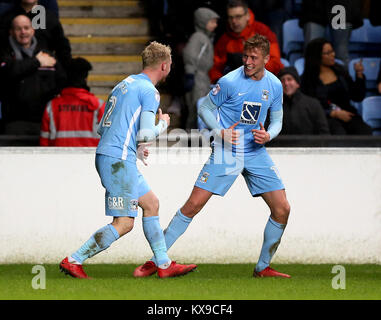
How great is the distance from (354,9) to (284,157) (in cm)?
355

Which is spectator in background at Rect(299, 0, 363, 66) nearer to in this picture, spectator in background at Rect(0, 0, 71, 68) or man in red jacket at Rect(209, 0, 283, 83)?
man in red jacket at Rect(209, 0, 283, 83)

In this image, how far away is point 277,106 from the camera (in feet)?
23.0

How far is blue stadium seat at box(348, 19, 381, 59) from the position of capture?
1143cm

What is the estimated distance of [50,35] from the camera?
32.9 ft

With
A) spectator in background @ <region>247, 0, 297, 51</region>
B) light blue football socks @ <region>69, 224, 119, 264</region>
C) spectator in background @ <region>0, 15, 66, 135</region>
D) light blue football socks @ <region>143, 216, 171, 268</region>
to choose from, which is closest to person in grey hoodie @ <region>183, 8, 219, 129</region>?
spectator in background @ <region>247, 0, 297, 51</region>

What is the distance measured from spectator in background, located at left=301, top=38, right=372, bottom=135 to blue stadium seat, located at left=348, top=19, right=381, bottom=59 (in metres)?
1.26

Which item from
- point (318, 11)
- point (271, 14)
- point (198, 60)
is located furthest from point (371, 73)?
point (198, 60)

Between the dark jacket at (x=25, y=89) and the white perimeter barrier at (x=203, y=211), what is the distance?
1222 mm

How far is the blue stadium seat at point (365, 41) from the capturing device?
37.5ft

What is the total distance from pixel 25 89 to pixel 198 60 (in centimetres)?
193

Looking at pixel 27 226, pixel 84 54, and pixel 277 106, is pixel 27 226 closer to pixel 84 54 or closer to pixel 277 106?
pixel 277 106

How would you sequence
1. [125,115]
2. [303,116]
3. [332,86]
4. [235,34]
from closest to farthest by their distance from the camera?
[125,115] < [303,116] < [332,86] < [235,34]

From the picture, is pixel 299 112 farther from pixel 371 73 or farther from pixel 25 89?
pixel 25 89

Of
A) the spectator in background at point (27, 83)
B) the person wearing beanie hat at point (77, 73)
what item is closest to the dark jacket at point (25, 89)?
the spectator in background at point (27, 83)
